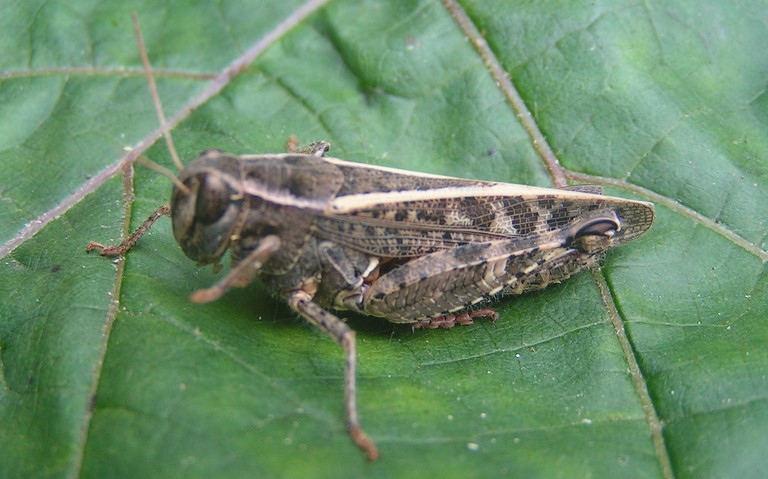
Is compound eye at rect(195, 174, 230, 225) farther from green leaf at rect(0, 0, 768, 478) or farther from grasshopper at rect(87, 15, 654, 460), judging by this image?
green leaf at rect(0, 0, 768, 478)

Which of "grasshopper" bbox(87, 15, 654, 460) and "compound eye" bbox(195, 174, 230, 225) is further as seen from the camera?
"grasshopper" bbox(87, 15, 654, 460)

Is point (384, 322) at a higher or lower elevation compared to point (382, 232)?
lower

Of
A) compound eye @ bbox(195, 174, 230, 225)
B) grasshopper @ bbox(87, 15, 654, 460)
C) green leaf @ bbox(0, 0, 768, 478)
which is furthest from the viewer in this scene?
grasshopper @ bbox(87, 15, 654, 460)

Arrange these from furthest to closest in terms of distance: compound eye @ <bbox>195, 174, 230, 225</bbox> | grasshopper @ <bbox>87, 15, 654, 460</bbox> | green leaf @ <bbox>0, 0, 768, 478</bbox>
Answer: grasshopper @ <bbox>87, 15, 654, 460</bbox>, compound eye @ <bbox>195, 174, 230, 225</bbox>, green leaf @ <bbox>0, 0, 768, 478</bbox>

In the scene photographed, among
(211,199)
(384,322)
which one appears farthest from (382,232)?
(211,199)

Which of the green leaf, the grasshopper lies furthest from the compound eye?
the green leaf

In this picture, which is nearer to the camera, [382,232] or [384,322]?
[382,232]

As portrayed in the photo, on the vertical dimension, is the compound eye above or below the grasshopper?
above

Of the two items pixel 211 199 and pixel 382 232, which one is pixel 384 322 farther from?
pixel 211 199

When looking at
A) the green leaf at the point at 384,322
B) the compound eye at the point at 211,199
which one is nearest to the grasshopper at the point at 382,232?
the compound eye at the point at 211,199
